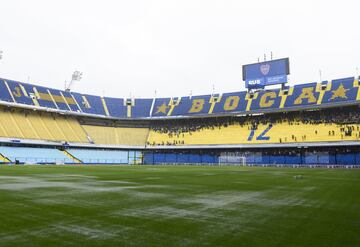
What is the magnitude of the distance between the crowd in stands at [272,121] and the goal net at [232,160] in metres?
6.58

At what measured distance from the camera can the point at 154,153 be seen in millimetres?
75438

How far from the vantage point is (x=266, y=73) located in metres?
69.6

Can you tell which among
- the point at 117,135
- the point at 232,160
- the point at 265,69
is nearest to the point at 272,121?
the point at 232,160

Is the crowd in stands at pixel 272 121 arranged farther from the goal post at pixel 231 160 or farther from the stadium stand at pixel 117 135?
the goal post at pixel 231 160

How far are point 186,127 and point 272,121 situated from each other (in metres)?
19.7

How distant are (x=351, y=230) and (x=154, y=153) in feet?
227

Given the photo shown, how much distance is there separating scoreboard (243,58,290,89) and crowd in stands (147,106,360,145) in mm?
7066

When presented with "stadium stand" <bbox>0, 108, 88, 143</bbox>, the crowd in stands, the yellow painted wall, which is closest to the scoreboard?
the crowd in stands

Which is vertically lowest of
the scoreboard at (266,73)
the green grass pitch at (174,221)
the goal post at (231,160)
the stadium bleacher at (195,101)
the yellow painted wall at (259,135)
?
the green grass pitch at (174,221)

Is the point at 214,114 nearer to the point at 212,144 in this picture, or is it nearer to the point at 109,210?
the point at 212,144

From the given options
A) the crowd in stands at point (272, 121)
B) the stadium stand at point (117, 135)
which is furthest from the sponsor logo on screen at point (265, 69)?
the stadium stand at point (117, 135)

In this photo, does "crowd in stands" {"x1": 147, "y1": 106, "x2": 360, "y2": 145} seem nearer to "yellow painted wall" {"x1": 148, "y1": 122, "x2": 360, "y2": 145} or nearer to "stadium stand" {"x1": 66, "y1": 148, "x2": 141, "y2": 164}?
"yellow painted wall" {"x1": 148, "y1": 122, "x2": 360, "y2": 145}

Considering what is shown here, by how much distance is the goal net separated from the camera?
65562mm

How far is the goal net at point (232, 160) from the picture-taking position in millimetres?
65562
